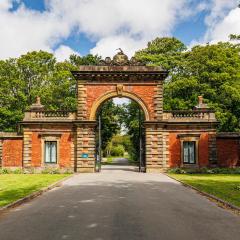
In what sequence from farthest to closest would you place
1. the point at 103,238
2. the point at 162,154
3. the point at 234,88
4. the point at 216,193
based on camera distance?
1. the point at 234,88
2. the point at 162,154
3. the point at 216,193
4. the point at 103,238

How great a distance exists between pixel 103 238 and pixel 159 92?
22433mm

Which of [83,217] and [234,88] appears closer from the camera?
[83,217]

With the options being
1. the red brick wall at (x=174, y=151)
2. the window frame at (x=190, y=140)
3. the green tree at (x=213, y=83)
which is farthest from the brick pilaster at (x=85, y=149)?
the green tree at (x=213, y=83)

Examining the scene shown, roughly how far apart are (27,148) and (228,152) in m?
15.8

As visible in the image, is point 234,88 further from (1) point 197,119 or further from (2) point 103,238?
(2) point 103,238

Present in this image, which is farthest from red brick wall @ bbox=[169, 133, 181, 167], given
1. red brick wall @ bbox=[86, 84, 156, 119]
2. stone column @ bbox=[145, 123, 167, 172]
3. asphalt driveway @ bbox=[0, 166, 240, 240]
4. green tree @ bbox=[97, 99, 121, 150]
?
green tree @ bbox=[97, 99, 121, 150]

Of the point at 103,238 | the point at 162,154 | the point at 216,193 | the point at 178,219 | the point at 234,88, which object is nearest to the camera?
the point at 103,238

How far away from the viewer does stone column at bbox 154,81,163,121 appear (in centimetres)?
2888

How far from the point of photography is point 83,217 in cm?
969

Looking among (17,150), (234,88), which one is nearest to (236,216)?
(17,150)

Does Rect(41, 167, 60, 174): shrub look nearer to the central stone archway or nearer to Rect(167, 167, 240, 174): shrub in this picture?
the central stone archway

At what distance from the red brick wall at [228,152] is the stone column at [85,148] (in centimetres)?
997

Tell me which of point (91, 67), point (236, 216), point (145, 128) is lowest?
point (236, 216)

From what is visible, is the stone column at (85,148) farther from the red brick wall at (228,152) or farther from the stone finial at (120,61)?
the red brick wall at (228,152)
